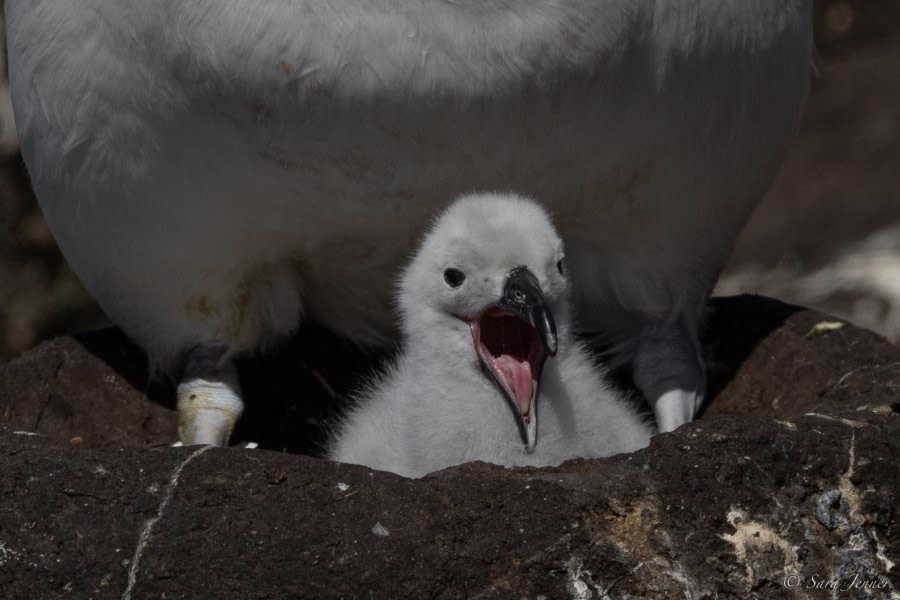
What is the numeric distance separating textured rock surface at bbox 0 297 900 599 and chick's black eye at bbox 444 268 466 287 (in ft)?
2.28

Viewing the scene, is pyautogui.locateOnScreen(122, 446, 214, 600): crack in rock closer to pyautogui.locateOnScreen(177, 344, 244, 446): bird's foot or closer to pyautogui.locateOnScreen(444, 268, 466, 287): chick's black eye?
pyautogui.locateOnScreen(444, 268, 466, 287): chick's black eye

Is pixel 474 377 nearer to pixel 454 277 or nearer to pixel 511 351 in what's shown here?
pixel 511 351

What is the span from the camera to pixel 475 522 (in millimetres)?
3295

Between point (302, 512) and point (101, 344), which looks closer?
point (302, 512)

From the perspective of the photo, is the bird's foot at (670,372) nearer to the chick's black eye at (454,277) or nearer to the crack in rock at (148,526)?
the chick's black eye at (454,277)

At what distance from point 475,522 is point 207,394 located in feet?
6.18

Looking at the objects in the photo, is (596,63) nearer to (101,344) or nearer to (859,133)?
(101,344)

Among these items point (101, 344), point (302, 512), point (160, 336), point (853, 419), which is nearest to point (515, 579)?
point (302, 512)

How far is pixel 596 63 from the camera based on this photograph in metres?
3.88

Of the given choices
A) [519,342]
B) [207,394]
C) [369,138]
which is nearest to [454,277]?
[519,342]

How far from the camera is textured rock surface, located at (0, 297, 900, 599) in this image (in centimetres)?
326

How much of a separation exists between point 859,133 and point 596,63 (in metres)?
6.21

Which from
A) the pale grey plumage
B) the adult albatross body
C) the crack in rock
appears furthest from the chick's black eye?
the crack in rock

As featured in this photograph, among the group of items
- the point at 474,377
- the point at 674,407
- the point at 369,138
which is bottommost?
the point at 674,407
